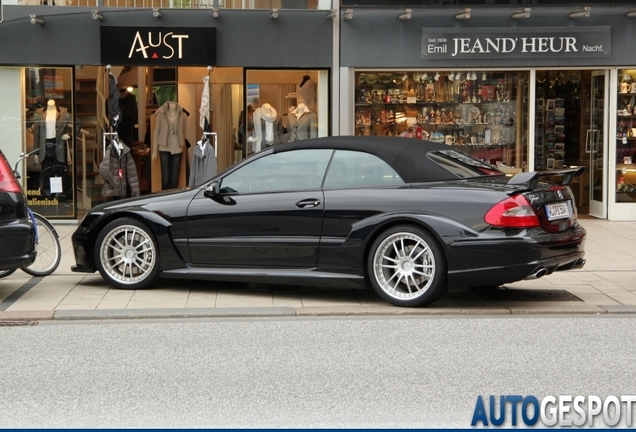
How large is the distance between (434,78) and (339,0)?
197 cm

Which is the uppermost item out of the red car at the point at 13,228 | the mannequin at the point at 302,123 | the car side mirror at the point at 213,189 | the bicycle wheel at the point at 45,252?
the mannequin at the point at 302,123

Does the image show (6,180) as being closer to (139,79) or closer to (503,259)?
(503,259)

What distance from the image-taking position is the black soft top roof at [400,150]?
29.8 ft

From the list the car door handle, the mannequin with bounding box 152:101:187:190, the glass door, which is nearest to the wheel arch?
the car door handle

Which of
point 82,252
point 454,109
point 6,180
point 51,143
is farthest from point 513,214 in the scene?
point 51,143

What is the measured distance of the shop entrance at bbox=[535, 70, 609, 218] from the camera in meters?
16.5

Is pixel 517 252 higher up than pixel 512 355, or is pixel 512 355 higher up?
pixel 517 252

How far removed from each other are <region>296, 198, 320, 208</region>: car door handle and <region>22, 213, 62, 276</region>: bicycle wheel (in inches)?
127

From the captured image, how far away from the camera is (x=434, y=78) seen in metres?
16.4

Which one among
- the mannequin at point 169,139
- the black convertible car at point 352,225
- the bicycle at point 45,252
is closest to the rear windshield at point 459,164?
the black convertible car at point 352,225

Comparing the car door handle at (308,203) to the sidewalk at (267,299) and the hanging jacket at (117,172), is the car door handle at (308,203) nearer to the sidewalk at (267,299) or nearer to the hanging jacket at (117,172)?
the sidewalk at (267,299)

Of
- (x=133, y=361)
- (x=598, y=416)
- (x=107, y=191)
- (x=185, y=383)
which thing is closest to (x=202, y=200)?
(x=133, y=361)

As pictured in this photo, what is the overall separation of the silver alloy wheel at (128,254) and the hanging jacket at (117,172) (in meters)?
5.66

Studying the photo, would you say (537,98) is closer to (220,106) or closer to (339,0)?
(339,0)
